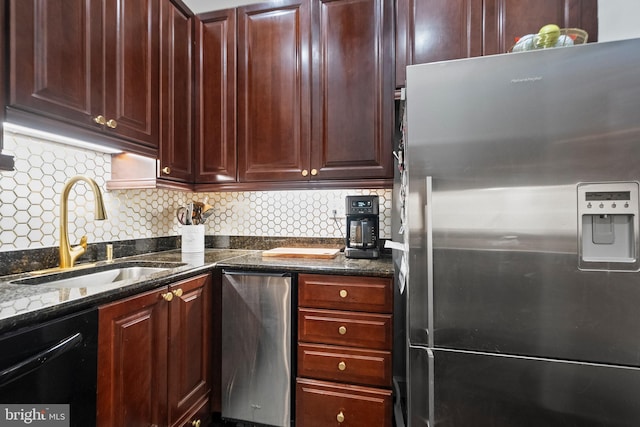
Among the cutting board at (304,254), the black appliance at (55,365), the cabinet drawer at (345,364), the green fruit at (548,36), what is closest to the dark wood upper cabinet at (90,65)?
the black appliance at (55,365)

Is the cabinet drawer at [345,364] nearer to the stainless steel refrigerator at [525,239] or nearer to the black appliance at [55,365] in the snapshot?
the stainless steel refrigerator at [525,239]

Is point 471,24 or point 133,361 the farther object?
point 471,24

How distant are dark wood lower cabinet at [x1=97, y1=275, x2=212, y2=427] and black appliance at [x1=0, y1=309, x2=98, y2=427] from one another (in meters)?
0.04

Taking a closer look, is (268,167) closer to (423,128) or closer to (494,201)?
(423,128)

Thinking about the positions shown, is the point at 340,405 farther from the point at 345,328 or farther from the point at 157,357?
the point at 157,357

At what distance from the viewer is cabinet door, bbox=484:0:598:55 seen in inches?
52.9

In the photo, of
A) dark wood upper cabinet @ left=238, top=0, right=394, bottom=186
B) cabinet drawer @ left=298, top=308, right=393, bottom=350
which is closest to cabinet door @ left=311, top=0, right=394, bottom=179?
dark wood upper cabinet @ left=238, top=0, right=394, bottom=186

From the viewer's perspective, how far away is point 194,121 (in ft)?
6.48

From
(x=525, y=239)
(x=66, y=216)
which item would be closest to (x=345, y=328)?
(x=525, y=239)

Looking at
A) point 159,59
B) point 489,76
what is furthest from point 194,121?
point 489,76

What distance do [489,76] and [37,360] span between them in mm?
1650

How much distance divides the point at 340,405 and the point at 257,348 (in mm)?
482

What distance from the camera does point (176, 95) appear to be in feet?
5.98

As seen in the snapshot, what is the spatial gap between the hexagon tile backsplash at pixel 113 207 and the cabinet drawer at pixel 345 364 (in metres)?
0.79
